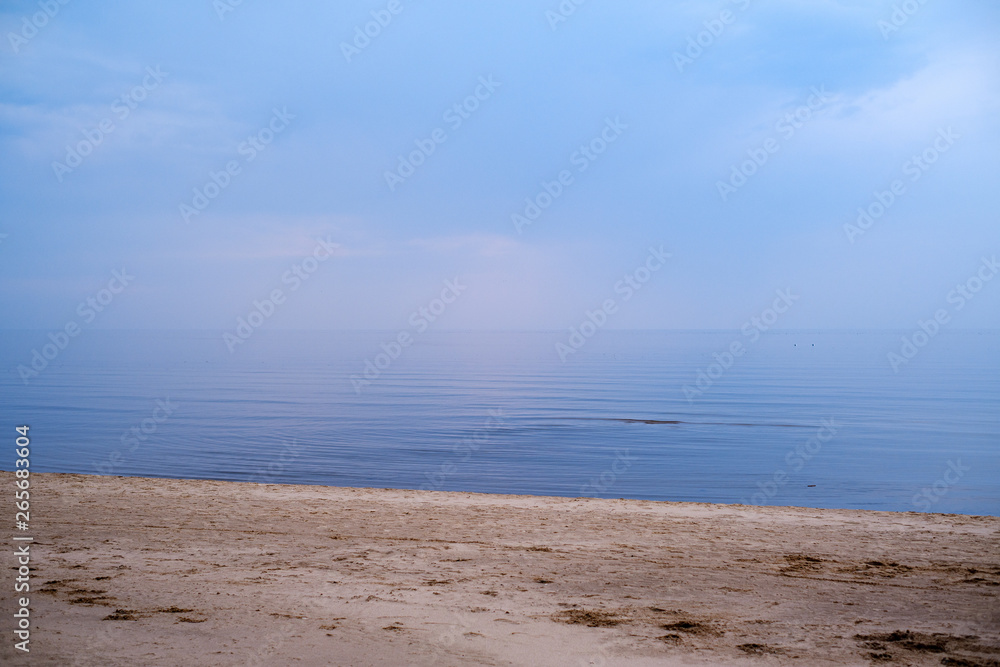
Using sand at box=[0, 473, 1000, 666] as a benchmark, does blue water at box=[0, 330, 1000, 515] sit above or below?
above

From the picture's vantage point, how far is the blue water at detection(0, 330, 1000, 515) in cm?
2108

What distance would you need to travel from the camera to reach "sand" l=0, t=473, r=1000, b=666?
680cm

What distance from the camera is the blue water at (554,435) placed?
21078 millimetres

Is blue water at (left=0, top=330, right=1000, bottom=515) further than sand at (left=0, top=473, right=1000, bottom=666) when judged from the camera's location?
Yes

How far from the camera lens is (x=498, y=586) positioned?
8867 millimetres

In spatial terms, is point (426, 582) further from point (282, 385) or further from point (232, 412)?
point (282, 385)

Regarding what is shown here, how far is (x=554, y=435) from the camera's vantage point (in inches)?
1195

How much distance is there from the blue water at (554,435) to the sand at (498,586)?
688 cm

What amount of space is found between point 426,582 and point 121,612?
134 inches

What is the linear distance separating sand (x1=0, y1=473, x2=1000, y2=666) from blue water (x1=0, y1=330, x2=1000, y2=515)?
22.6ft

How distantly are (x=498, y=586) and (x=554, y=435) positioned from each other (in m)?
21.6

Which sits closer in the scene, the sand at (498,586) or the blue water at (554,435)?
the sand at (498,586)

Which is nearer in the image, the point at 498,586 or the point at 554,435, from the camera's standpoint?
the point at 498,586

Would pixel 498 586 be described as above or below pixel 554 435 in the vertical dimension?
below
